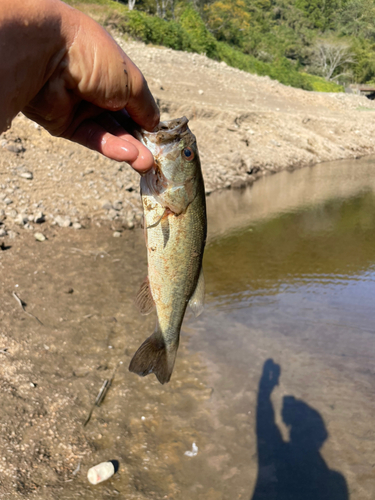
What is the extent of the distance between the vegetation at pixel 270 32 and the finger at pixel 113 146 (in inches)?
1149

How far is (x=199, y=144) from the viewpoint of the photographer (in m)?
17.4

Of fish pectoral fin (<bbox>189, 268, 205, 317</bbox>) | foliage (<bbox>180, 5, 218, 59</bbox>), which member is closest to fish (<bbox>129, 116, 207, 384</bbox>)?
fish pectoral fin (<bbox>189, 268, 205, 317</bbox>)

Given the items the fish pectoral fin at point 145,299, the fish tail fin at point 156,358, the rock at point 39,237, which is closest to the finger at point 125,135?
the fish pectoral fin at point 145,299

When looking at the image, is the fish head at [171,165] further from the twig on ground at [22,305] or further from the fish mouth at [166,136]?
the twig on ground at [22,305]

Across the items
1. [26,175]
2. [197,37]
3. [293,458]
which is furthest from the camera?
[197,37]

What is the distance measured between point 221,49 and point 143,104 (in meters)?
38.8

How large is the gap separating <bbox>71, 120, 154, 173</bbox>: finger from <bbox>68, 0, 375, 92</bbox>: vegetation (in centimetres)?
2919

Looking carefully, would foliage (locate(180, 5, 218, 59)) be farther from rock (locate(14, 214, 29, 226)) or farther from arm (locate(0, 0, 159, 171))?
arm (locate(0, 0, 159, 171))

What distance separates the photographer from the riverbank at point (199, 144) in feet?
34.9

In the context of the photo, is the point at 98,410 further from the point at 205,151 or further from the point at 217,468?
the point at 205,151

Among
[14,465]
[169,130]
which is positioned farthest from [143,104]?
[14,465]

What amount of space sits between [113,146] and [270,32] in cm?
7306

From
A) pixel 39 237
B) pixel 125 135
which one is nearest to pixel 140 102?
pixel 125 135

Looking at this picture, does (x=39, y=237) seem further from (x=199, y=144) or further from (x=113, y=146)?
(x=199, y=144)
